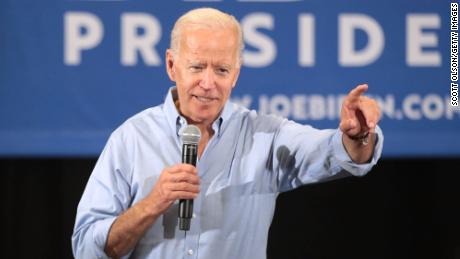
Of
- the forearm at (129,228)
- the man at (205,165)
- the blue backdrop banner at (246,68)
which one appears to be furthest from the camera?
the blue backdrop banner at (246,68)

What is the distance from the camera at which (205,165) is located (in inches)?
82.0

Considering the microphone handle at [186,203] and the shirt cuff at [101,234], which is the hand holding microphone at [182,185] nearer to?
the microphone handle at [186,203]

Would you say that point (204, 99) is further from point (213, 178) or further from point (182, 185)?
point (182, 185)

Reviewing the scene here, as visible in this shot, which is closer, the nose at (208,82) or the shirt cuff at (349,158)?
the shirt cuff at (349,158)

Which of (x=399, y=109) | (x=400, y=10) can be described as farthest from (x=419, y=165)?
(x=400, y=10)

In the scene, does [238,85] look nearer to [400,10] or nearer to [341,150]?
[400,10]

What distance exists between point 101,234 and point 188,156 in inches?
14.4

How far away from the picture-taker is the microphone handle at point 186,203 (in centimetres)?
181

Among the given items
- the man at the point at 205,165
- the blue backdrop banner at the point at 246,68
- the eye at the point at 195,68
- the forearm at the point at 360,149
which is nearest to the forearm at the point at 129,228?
the man at the point at 205,165

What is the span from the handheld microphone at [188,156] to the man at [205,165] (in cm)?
12

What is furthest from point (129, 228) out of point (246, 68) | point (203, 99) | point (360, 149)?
point (246, 68)

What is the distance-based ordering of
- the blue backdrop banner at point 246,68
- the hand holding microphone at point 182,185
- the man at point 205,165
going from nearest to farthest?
the hand holding microphone at point 182,185, the man at point 205,165, the blue backdrop banner at point 246,68

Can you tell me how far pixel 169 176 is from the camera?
69.6 inches

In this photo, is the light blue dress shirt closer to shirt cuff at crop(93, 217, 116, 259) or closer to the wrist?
shirt cuff at crop(93, 217, 116, 259)
